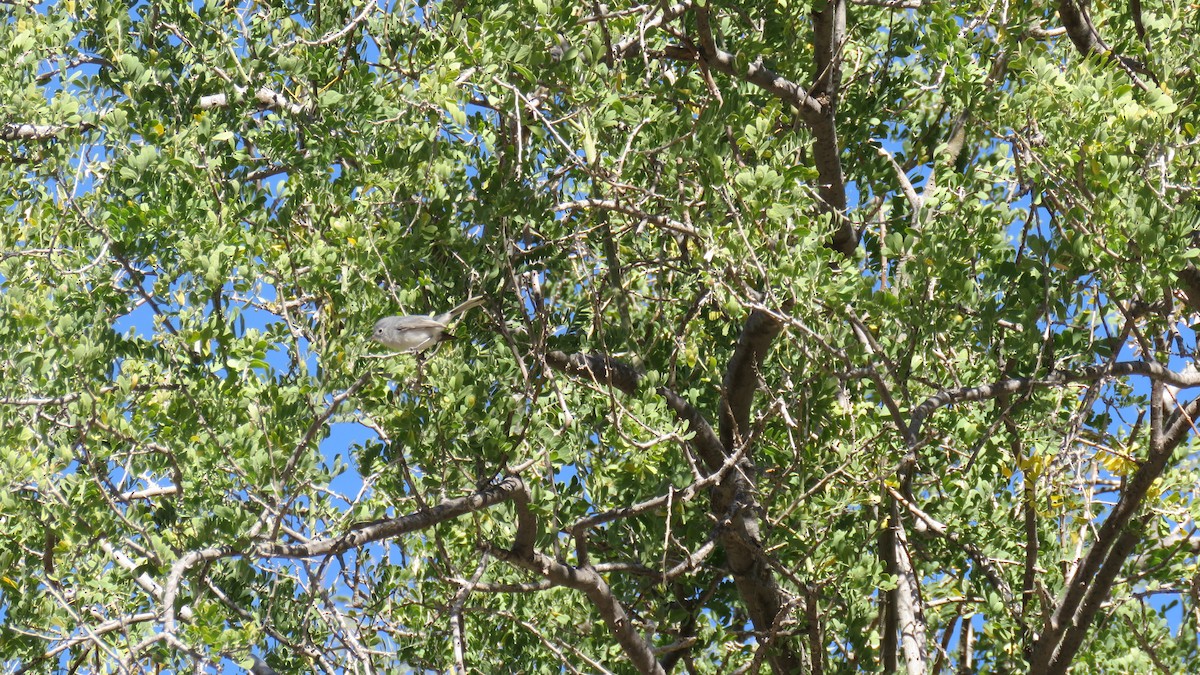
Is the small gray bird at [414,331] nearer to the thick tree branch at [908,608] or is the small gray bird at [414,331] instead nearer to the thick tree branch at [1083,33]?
the thick tree branch at [908,608]

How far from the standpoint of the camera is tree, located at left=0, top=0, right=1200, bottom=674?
4.27m

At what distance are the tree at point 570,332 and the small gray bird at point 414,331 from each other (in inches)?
4.5

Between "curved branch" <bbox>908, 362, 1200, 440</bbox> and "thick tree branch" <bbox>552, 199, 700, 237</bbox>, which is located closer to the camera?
"curved branch" <bbox>908, 362, 1200, 440</bbox>

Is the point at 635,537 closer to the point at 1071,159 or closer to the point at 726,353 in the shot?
the point at 726,353

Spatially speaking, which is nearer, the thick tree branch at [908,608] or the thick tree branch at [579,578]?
the thick tree branch at [579,578]

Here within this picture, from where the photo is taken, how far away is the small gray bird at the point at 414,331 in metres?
4.29

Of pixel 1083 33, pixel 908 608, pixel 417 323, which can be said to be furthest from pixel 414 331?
pixel 1083 33

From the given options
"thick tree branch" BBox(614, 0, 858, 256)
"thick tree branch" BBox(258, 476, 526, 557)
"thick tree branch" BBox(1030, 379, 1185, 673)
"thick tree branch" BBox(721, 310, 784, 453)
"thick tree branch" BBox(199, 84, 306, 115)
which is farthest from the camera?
"thick tree branch" BBox(721, 310, 784, 453)

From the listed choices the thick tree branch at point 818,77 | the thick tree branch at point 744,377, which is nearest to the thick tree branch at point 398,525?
the thick tree branch at point 744,377

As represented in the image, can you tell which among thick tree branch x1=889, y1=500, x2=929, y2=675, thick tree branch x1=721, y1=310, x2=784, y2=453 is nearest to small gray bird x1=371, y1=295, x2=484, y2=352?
thick tree branch x1=721, y1=310, x2=784, y2=453

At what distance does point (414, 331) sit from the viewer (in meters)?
4.36

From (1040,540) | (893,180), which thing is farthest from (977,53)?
(1040,540)

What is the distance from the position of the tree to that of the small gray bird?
113mm

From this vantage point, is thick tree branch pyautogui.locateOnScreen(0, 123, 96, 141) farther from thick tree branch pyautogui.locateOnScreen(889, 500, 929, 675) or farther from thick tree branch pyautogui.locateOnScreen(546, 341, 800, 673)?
thick tree branch pyautogui.locateOnScreen(889, 500, 929, 675)
